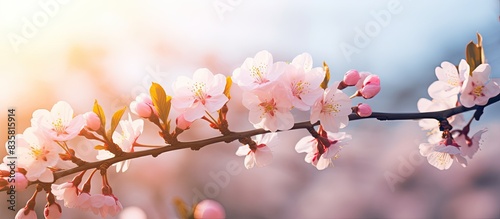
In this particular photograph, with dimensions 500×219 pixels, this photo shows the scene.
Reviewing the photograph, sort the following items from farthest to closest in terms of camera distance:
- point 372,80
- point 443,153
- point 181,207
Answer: point 443,153 < point 372,80 < point 181,207

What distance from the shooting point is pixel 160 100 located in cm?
62

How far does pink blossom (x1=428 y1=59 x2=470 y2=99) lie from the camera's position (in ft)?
2.41

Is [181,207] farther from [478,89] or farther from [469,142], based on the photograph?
[469,142]

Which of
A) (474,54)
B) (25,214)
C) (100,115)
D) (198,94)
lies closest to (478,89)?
(474,54)

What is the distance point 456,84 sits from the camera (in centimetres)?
75

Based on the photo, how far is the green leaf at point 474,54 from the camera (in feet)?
2.36

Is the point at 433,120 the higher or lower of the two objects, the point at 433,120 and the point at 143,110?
the lower

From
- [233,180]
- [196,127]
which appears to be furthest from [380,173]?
[196,127]

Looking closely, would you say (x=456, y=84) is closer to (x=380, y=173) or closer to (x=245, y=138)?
(x=245, y=138)

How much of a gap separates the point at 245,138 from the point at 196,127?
122cm

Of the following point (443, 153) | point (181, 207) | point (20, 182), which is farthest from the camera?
point (443, 153)

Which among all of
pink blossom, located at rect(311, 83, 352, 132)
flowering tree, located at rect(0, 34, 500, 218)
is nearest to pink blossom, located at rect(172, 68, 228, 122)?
flowering tree, located at rect(0, 34, 500, 218)

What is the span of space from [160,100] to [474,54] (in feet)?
1.45

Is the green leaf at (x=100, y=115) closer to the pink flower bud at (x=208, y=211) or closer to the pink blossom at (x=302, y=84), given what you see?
the pink blossom at (x=302, y=84)
